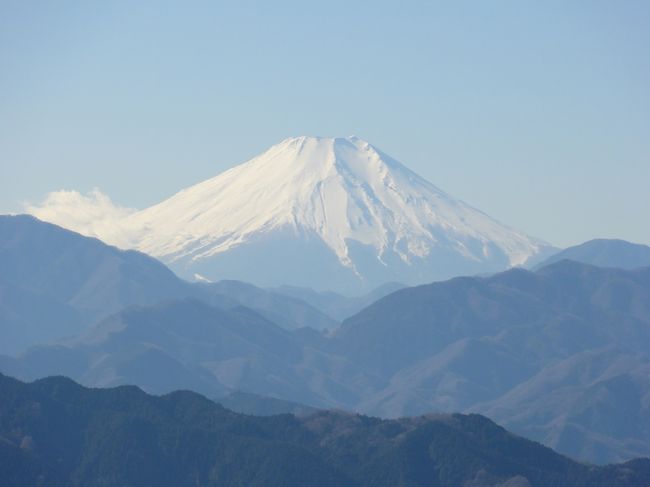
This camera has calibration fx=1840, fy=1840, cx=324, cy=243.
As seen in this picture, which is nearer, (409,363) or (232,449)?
(232,449)

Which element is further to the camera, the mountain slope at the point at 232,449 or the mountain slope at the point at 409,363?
the mountain slope at the point at 409,363

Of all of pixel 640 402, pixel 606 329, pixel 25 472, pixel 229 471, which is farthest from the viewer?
pixel 606 329

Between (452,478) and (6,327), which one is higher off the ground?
(6,327)

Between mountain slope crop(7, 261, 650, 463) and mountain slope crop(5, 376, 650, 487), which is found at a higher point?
mountain slope crop(7, 261, 650, 463)

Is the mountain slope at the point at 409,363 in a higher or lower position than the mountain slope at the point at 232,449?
higher

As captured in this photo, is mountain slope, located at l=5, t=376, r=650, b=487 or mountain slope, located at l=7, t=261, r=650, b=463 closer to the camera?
mountain slope, located at l=5, t=376, r=650, b=487

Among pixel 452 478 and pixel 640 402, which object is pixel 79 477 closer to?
pixel 452 478

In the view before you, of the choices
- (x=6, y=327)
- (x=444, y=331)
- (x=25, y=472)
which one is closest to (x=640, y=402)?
(x=444, y=331)

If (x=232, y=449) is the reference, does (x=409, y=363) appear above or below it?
above
